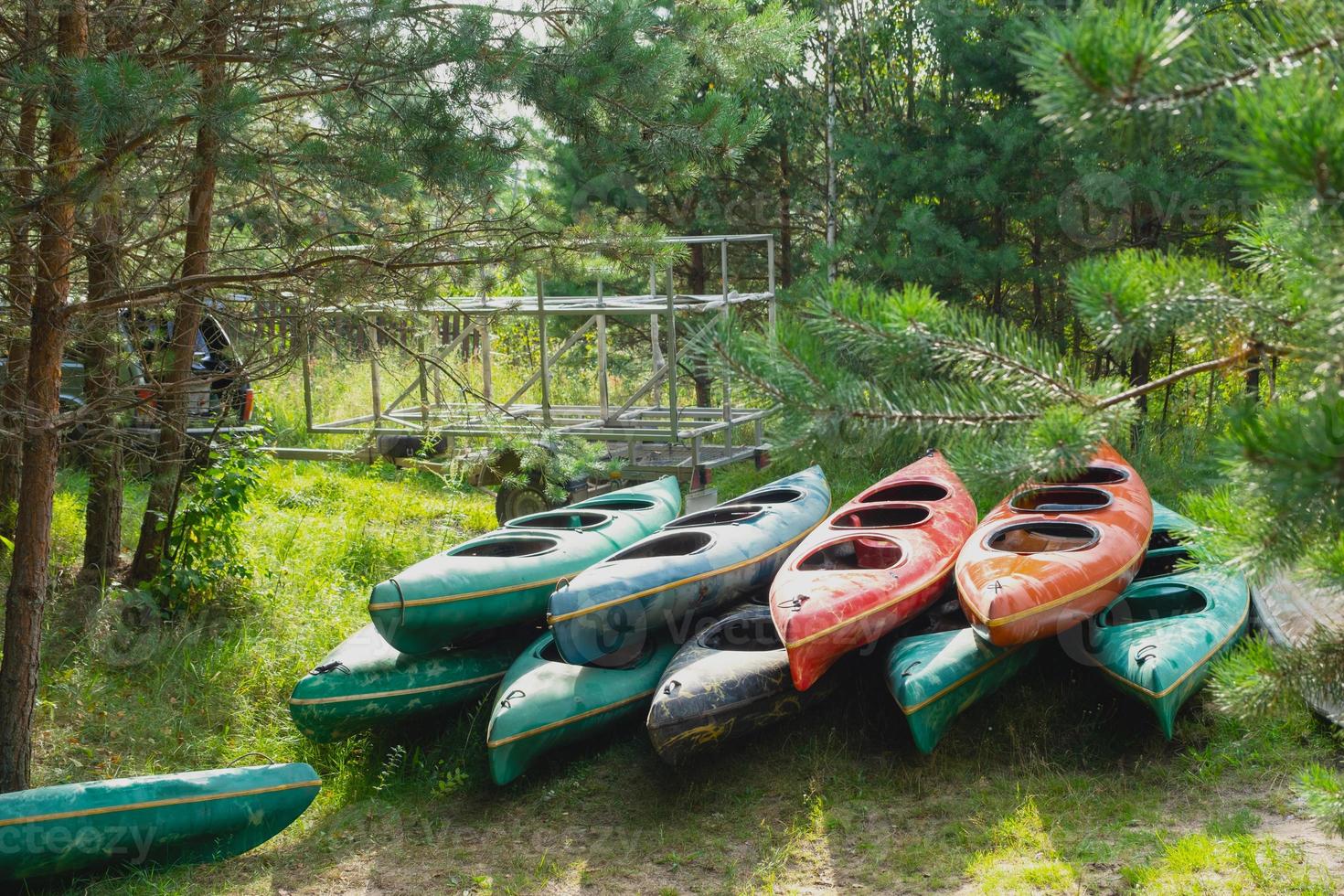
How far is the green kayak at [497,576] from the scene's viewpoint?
5.20 m

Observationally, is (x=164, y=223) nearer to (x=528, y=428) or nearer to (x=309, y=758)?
(x=528, y=428)

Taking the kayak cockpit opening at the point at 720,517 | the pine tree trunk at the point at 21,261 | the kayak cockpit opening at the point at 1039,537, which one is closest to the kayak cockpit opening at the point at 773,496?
the kayak cockpit opening at the point at 720,517

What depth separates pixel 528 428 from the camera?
6840mm

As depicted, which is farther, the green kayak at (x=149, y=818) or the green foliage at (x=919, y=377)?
the green kayak at (x=149, y=818)

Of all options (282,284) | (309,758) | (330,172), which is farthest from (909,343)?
(309,758)

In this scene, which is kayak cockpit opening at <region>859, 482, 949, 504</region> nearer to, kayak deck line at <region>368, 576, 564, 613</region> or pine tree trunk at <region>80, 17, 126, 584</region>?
kayak deck line at <region>368, 576, 564, 613</region>

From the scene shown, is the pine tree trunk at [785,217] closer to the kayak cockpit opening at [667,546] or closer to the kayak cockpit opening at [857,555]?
the kayak cockpit opening at [857,555]

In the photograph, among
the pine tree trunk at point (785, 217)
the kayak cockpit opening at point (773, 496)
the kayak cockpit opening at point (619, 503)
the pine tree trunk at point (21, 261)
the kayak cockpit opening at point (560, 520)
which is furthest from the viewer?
the pine tree trunk at point (785, 217)

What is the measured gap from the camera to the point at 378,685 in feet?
17.3

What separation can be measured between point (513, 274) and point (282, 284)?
108 cm

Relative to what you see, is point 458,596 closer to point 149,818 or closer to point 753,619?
point 753,619

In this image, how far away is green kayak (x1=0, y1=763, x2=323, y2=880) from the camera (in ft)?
13.5

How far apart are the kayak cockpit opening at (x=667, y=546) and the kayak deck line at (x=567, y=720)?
71cm

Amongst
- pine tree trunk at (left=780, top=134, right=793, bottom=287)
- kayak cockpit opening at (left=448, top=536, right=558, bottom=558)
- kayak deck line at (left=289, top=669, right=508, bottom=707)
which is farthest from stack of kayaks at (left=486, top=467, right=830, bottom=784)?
pine tree trunk at (left=780, top=134, right=793, bottom=287)
